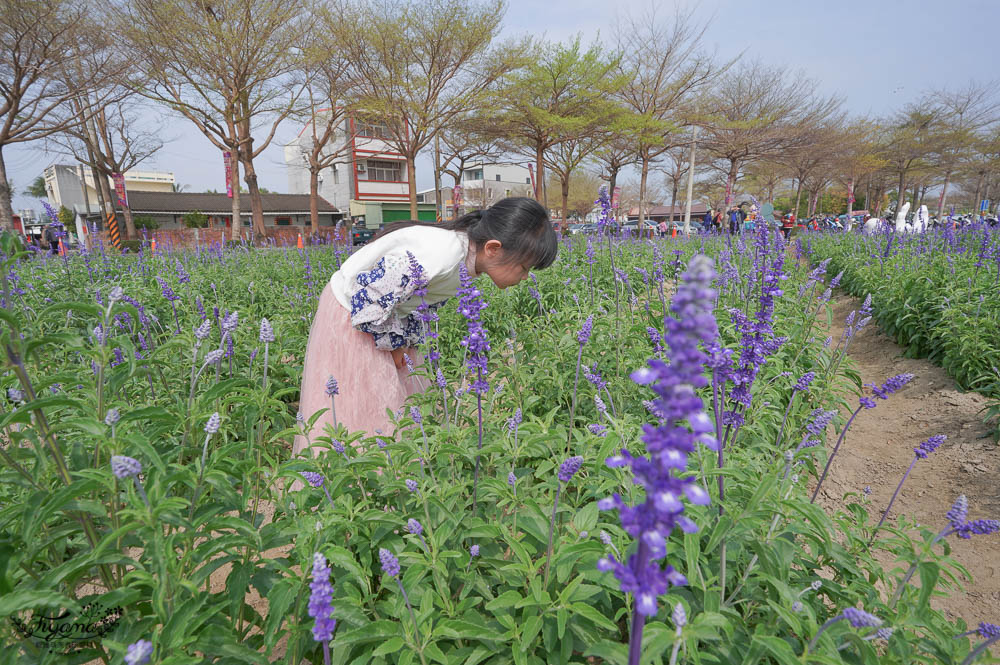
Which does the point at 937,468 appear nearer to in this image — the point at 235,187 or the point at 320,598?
the point at 320,598

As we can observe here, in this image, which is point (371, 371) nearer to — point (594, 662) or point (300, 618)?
point (300, 618)

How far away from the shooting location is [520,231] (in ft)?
9.97

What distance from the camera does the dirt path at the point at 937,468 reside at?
2445 mm

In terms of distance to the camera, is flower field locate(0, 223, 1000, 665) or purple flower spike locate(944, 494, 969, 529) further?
purple flower spike locate(944, 494, 969, 529)

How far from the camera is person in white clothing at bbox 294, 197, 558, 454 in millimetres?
3049

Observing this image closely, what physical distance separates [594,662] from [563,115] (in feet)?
79.2

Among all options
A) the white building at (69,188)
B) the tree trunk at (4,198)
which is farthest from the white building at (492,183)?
the tree trunk at (4,198)

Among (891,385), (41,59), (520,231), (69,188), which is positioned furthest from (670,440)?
(69,188)

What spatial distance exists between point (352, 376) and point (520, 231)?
1.52 metres

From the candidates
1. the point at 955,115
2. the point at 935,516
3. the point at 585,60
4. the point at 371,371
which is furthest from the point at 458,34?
the point at 955,115

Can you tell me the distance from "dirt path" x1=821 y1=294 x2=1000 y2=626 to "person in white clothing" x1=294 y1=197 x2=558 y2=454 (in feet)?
7.97

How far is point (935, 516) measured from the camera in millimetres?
2936

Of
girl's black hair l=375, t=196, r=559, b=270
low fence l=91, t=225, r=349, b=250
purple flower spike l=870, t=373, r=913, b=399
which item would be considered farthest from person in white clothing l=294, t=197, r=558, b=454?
A: low fence l=91, t=225, r=349, b=250

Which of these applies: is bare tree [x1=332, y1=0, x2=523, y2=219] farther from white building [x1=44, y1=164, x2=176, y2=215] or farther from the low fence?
white building [x1=44, y1=164, x2=176, y2=215]
